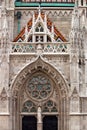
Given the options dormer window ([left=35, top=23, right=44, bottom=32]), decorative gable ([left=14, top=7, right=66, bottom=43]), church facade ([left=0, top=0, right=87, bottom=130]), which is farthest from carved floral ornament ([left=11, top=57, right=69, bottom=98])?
dormer window ([left=35, top=23, right=44, bottom=32])

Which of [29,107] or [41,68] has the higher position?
[41,68]

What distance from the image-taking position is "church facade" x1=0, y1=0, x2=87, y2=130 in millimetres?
26283

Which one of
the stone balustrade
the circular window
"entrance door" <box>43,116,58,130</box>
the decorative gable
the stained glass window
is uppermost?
the decorative gable

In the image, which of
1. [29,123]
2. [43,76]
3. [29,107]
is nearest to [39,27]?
[43,76]

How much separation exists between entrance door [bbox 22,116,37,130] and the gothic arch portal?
28 centimetres

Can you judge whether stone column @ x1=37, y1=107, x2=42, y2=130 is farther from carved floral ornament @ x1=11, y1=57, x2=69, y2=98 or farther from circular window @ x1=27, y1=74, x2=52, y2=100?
carved floral ornament @ x1=11, y1=57, x2=69, y2=98

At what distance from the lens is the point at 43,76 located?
27406 mm

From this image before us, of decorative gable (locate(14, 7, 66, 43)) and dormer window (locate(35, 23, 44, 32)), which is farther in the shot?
dormer window (locate(35, 23, 44, 32))

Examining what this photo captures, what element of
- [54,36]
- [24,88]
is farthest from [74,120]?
[54,36]

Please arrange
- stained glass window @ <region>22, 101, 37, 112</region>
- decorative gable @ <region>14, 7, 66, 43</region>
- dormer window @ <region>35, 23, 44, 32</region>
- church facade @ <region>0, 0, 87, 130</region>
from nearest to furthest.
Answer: church facade @ <region>0, 0, 87, 130</region>, stained glass window @ <region>22, 101, 37, 112</region>, decorative gable @ <region>14, 7, 66, 43</region>, dormer window @ <region>35, 23, 44, 32</region>

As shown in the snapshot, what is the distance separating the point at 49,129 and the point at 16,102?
9.11ft

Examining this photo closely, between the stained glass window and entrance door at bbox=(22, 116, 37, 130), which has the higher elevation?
the stained glass window

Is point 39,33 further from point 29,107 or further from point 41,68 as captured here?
point 29,107

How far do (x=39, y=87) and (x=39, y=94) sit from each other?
17.9 inches
